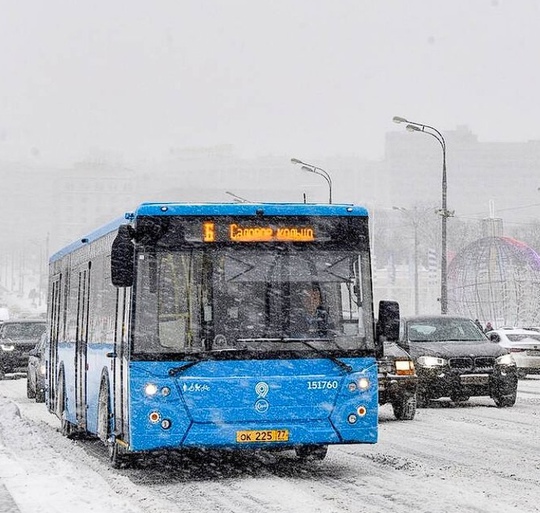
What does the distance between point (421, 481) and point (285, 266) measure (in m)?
2.26

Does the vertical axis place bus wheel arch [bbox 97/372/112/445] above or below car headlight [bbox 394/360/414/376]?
below

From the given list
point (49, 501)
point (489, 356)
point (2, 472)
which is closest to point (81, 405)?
point (2, 472)

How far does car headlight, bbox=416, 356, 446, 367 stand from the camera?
21484 mm

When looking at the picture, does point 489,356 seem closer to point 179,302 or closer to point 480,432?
point 480,432

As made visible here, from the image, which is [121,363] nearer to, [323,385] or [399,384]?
[323,385]

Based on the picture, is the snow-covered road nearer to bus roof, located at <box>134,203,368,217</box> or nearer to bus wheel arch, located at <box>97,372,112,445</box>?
bus wheel arch, located at <box>97,372,112,445</box>

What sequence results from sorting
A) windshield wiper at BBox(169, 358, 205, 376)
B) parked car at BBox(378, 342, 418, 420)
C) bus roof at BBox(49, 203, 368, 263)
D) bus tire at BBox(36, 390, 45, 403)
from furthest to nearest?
bus tire at BBox(36, 390, 45, 403)
parked car at BBox(378, 342, 418, 420)
bus roof at BBox(49, 203, 368, 263)
windshield wiper at BBox(169, 358, 205, 376)

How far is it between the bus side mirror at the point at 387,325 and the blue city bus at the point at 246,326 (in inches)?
0.5

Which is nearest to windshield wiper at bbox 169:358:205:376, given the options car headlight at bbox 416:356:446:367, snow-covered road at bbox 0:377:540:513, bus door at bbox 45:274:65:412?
snow-covered road at bbox 0:377:540:513

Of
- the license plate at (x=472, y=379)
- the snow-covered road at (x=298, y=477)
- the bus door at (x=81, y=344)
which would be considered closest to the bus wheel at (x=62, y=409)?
the snow-covered road at (x=298, y=477)

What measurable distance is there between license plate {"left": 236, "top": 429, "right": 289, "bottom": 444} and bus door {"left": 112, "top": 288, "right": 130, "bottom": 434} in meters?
1.10

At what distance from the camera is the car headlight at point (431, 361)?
2148 cm

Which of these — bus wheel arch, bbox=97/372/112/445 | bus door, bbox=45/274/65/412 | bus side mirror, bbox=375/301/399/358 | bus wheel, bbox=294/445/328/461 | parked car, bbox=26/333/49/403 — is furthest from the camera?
parked car, bbox=26/333/49/403

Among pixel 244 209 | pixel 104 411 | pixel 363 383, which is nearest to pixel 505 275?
pixel 104 411
